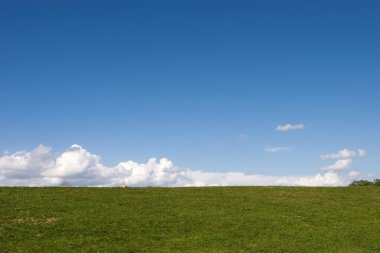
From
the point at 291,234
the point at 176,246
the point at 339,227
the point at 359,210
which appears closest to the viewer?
the point at 176,246

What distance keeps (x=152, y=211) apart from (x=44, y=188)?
13.4m

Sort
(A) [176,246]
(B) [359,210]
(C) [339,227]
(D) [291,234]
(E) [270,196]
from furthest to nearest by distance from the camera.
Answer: (E) [270,196] < (B) [359,210] < (C) [339,227] < (D) [291,234] < (A) [176,246]

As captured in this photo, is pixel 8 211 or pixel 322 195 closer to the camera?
pixel 8 211

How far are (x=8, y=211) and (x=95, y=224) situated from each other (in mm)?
7151

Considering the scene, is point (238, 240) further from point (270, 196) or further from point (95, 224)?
point (270, 196)

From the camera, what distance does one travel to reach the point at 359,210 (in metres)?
40.2

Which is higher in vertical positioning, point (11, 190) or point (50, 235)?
point (11, 190)

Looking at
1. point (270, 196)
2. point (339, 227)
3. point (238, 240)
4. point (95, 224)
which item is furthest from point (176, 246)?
point (270, 196)

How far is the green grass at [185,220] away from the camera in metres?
28.5

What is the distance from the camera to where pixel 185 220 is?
111 feet

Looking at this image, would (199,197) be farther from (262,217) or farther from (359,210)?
(359,210)

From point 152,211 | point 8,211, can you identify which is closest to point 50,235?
point 8,211

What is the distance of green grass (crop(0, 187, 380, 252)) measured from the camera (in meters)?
28.5

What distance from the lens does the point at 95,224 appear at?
105 ft
